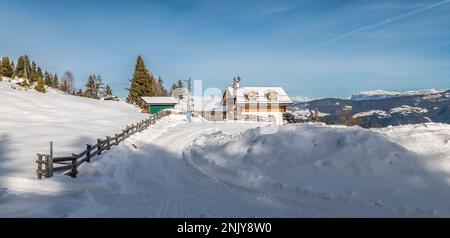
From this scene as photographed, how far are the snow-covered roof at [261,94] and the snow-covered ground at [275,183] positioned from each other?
4499 cm

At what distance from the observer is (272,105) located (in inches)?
2522

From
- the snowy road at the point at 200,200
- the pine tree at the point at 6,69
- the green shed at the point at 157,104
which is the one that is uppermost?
the pine tree at the point at 6,69

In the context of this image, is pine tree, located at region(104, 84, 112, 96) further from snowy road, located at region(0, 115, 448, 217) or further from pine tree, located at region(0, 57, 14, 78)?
snowy road, located at region(0, 115, 448, 217)

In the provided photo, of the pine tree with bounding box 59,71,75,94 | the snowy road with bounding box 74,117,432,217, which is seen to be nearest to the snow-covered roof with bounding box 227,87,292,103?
the snowy road with bounding box 74,117,432,217

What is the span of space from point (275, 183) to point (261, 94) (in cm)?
5316

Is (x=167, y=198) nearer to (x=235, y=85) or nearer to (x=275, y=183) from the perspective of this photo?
(x=275, y=183)

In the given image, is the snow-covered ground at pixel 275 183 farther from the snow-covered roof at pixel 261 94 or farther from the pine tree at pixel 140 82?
the pine tree at pixel 140 82

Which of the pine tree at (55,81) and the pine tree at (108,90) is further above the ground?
the pine tree at (55,81)

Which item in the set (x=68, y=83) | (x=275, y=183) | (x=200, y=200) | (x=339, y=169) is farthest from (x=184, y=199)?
(x=68, y=83)

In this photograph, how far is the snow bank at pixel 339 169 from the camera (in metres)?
11.5

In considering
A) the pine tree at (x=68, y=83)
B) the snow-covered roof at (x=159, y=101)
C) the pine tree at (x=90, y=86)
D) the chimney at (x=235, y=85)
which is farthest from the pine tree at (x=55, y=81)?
the chimney at (x=235, y=85)
